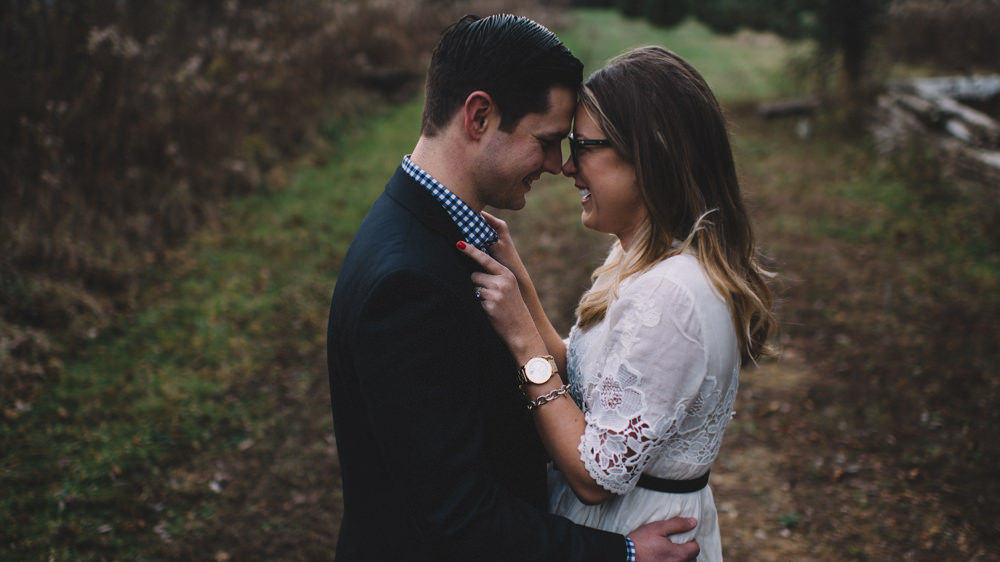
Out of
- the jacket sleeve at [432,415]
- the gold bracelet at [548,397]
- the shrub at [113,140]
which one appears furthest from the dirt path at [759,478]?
the shrub at [113,140]

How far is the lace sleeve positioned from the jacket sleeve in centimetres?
32

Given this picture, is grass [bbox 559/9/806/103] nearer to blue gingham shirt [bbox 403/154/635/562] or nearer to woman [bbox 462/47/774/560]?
woman [bbox 462/47/774/560]

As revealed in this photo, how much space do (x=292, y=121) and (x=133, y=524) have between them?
25.7 ft

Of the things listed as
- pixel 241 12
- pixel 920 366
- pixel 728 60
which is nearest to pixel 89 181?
pixel 241 12

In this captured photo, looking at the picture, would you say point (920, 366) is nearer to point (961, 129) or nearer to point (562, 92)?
point (562, 92)

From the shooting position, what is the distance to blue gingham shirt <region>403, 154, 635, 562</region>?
190 centimetres

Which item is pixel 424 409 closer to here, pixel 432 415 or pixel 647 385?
pixel 432 415

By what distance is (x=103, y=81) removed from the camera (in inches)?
275

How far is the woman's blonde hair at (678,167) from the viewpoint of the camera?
6.52 feet

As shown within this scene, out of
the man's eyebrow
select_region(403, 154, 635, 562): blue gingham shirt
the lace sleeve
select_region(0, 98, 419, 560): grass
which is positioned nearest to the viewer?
the lace sleeve

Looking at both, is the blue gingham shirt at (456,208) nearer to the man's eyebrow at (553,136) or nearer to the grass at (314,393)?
the man's eyebrow at (553,136)

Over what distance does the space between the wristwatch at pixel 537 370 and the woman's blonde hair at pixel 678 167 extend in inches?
12.6

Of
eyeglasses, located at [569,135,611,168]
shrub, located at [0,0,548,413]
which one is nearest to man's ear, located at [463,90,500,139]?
eyeglasses, located at [569,135,611,168]

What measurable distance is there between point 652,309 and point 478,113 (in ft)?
2.50
